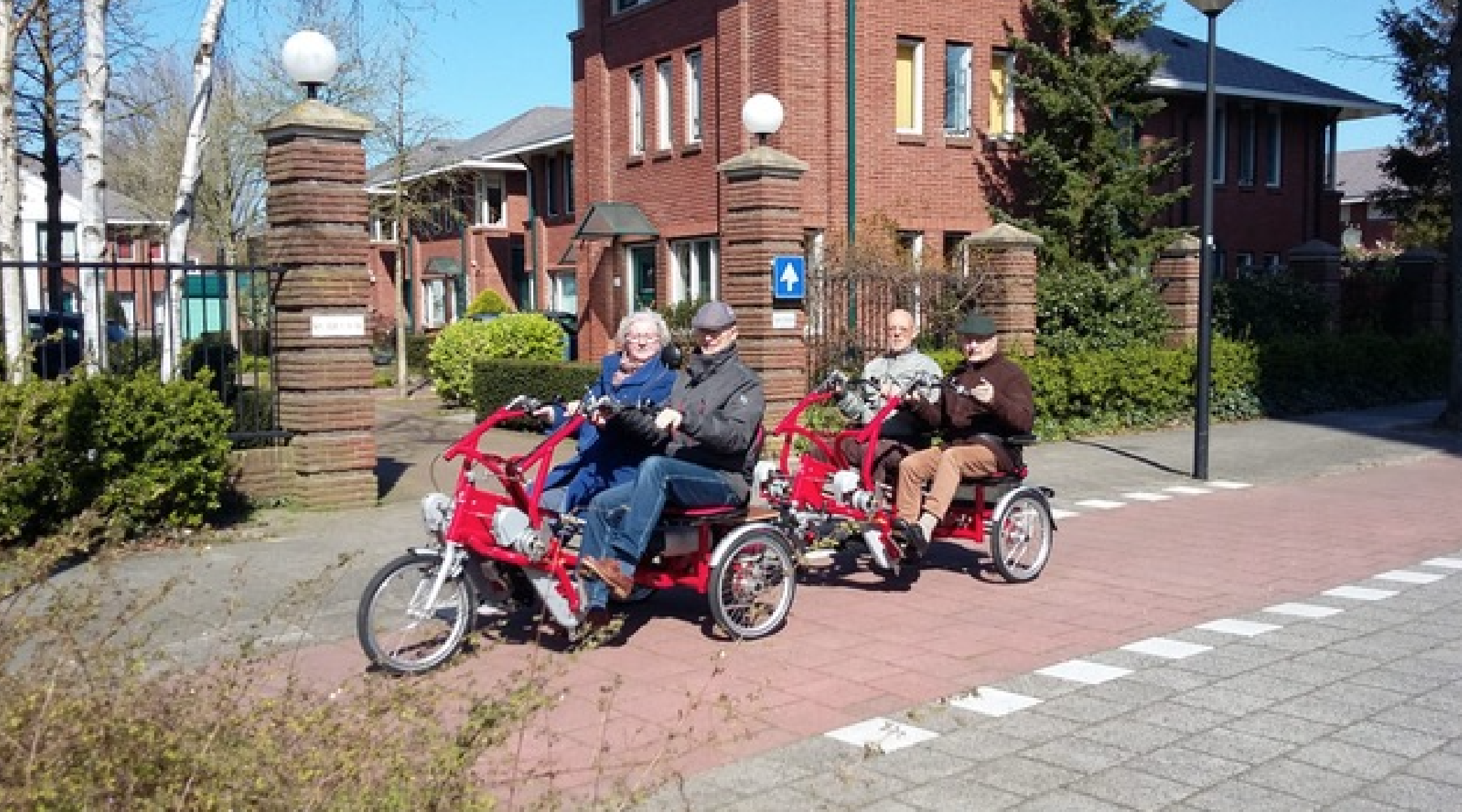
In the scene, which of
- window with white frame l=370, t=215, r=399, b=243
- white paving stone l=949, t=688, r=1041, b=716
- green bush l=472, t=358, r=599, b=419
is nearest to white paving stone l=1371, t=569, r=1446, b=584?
white paving stone l=949, t=688, r=1041, b=716

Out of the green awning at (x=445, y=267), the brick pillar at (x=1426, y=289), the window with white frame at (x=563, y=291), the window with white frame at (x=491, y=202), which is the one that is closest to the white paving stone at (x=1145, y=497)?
the brick pillar at (x=1426, y=289)

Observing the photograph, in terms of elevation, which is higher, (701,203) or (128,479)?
(701,203)

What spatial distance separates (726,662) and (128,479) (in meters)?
5.04

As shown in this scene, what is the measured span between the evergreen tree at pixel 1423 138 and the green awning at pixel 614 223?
17225mm

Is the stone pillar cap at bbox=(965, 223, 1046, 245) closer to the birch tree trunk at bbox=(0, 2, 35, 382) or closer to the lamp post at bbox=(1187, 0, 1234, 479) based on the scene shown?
the lamp post at bbox=(1187, 0, 1234, 479)

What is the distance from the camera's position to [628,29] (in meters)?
25.2

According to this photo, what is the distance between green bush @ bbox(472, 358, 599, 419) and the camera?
57.5 ft

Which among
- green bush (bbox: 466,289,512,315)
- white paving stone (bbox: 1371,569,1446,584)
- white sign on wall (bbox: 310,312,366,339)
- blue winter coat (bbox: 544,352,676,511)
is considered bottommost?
white paving stone (bbox: 1371,569,1446,584)

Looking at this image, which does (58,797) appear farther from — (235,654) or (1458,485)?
(1458,485)

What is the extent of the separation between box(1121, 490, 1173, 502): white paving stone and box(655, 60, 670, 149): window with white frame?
13.7m

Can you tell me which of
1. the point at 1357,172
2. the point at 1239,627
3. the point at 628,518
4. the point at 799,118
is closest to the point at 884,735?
the point at 628,518

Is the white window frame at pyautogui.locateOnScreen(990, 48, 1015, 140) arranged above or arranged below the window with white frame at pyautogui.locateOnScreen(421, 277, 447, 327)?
above

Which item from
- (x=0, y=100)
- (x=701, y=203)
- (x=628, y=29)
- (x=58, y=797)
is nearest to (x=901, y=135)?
(x=701, y=203)

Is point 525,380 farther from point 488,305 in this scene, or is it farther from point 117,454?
point 488,305
